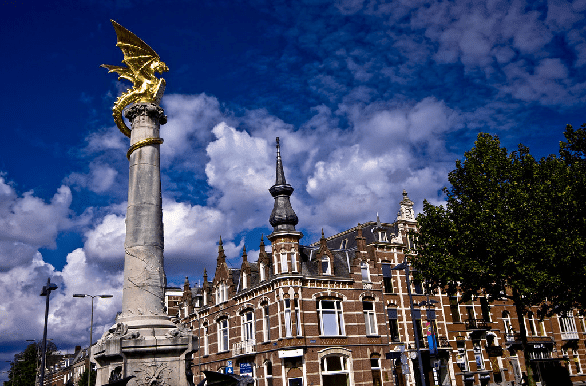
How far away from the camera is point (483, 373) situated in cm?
4406

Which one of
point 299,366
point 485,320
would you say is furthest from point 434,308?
point 299,366

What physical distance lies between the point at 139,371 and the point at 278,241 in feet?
85.1

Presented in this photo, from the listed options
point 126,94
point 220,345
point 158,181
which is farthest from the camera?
point 220,345

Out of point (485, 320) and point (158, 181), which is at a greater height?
point (158, 181)

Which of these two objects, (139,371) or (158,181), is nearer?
(139,371)

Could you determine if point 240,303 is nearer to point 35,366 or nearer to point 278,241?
point 278,241

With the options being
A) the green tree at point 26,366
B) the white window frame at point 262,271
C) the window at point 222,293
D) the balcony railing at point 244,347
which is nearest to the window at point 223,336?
the window at point 222,293

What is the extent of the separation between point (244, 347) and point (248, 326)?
1762 mm

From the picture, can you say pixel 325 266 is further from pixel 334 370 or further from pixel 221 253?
pixel 221 253

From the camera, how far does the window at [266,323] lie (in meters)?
38.2

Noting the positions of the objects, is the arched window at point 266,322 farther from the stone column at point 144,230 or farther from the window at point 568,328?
the window at point 568,328

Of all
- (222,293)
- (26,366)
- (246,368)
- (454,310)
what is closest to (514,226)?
(454,310)

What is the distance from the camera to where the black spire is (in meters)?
38.7

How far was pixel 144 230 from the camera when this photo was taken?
1402cm
